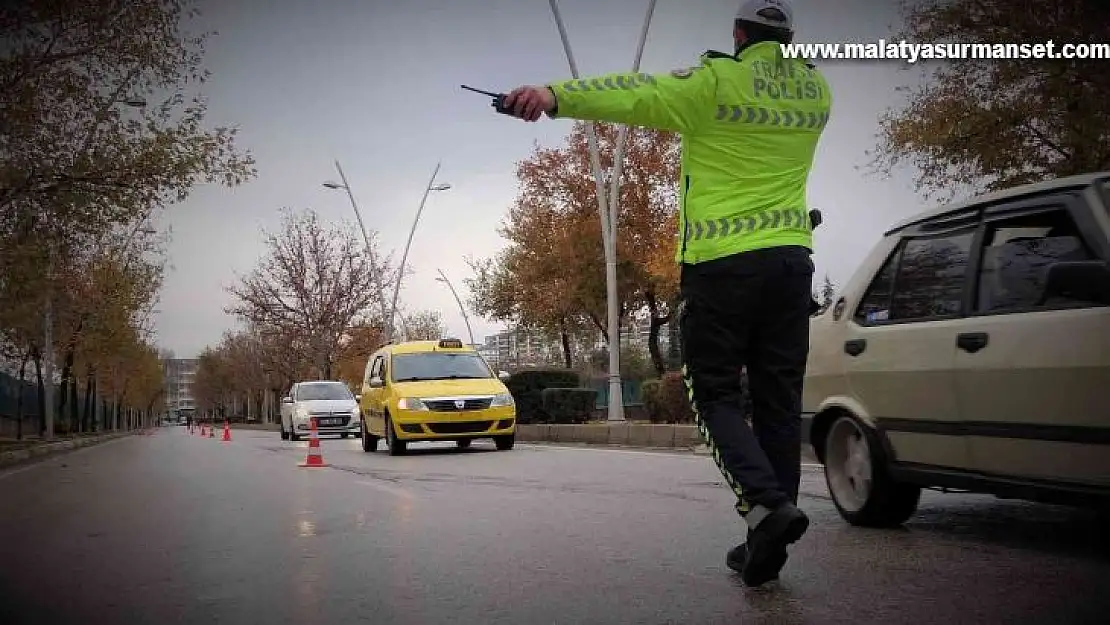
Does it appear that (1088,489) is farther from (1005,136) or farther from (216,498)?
(1005,136)

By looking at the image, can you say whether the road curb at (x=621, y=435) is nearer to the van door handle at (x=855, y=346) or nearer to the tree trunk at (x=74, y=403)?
the van door handle at (x=855, y=346)

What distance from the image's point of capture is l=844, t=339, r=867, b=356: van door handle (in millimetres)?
5738

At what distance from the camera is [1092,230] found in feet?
14.6

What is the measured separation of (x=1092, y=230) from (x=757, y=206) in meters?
1.43

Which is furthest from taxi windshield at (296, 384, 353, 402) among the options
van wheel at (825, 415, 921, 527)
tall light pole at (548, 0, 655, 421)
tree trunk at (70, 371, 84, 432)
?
tree trunk at (70, 371, 84, 432)

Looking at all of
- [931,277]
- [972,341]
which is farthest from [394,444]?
[972,341]

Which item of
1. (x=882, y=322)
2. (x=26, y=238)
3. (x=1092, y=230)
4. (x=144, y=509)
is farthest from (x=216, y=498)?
(x=26, y=238)

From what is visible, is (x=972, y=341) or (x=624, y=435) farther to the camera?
(x=624, y=435)

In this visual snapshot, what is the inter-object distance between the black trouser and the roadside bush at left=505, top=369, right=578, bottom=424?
19.8 meters

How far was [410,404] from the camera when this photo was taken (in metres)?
15.4

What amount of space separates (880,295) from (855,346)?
302mm

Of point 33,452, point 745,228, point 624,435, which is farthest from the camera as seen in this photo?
point 33,452

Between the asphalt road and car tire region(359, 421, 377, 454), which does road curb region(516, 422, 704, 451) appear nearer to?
car tire region(359, 421, 377, 454)

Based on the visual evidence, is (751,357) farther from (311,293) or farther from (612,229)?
(311,293)
